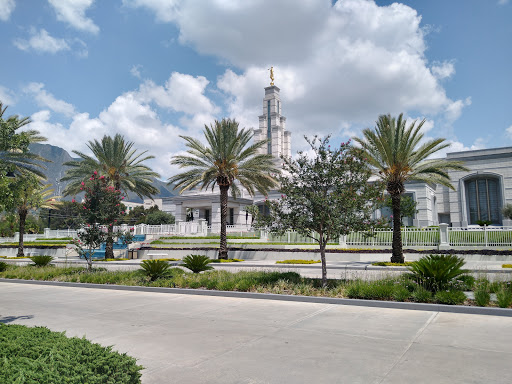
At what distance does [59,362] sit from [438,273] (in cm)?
881

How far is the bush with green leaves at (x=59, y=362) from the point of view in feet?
10.5

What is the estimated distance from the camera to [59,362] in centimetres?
342

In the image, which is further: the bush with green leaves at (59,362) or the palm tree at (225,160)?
the palm tree at (225,160)

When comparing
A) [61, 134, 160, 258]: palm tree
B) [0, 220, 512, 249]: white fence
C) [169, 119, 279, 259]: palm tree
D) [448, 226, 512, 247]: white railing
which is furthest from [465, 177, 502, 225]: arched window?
[61, 134, 160, 258]: palm tree

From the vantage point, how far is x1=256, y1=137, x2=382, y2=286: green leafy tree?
11.0 meters

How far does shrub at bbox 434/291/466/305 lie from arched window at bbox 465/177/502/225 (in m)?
37.3

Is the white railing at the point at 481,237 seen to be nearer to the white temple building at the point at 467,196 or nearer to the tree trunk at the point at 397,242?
the tree trunk at the point at 397,242

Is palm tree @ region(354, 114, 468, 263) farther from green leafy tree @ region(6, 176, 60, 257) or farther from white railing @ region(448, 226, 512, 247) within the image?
green leafy tree @ region(6, 176, 60, 257)

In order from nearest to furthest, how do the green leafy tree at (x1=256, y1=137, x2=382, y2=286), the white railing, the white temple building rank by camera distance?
1. the green leafy tree at (x1=256, y1=137, x2=382, y2=286)
2. the white railing
3. the white temple building

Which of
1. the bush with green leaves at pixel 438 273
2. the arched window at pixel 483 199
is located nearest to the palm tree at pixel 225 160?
the bush with green leaves at pixel 438 273

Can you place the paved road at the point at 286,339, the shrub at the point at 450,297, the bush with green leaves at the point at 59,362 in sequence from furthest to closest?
the shrub at the point at 450,297
the paved road at the point at 286,339
the bush with green leaves at the point at 59,362

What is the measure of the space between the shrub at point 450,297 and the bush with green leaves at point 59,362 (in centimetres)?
731

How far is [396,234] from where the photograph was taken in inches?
815

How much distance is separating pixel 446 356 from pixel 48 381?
15.8 feet
